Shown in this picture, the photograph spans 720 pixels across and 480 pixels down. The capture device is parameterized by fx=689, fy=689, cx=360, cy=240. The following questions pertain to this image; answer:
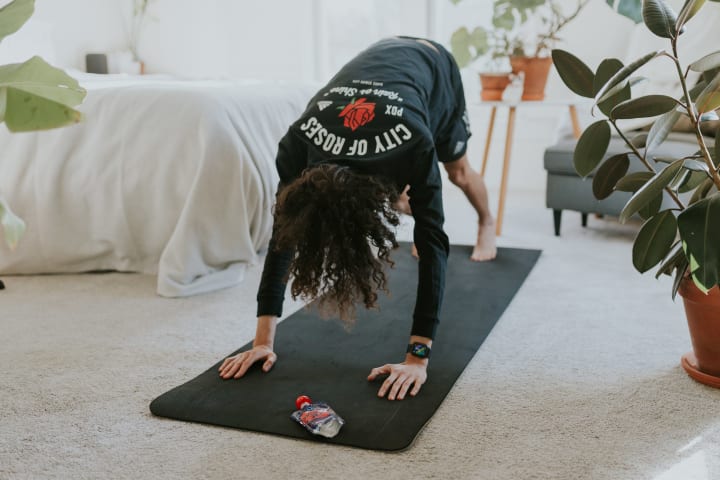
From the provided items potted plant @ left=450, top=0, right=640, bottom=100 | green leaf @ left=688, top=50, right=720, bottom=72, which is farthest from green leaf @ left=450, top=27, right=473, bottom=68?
green leaf @ left=688, top=50, right=720, bottom=72

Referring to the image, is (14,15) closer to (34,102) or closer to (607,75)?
(34,102)

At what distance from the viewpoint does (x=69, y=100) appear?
35.4 inches

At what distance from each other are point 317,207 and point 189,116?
1177 millimetres

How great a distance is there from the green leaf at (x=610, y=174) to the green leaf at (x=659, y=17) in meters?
0.41

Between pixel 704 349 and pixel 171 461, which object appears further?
pixel 704 349

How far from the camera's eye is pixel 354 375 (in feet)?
5.45

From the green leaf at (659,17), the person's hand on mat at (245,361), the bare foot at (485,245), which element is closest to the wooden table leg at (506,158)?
the bare foot at (485,245)

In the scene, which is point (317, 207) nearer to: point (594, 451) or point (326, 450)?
point (326, 450)

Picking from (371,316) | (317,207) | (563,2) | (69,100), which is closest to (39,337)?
(371,316)

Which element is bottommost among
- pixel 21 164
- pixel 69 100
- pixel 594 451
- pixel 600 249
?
pixel 600 249

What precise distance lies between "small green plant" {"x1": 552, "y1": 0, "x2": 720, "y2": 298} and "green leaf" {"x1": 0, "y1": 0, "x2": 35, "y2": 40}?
933mm

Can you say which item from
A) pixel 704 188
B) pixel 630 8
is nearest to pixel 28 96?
pixel 704 188

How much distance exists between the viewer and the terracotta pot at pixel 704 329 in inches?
59.8

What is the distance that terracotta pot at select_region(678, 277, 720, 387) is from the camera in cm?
152
